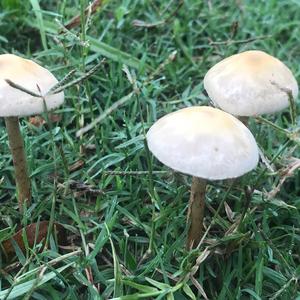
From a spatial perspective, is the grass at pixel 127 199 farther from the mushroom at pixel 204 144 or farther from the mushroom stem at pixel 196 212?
the mushroom at pixel 204 144

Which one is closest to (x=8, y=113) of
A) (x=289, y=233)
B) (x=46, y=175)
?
(x=46, y=175)

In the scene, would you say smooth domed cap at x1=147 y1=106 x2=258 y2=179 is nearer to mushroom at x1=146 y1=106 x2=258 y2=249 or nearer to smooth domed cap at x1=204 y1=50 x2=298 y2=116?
mushroom at x1=146 y1=106 x2=258 y2=249

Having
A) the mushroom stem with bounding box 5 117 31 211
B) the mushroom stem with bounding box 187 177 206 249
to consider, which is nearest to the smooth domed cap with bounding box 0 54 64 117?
the mushroom stem with bounding box 5 117 31 211

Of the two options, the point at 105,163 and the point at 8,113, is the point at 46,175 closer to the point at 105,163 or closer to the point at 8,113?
the point at 105,163

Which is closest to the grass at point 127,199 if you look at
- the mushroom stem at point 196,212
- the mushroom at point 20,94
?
the mushroom stem at point 196,212

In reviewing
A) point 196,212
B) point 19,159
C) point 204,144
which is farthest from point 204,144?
point 19,159

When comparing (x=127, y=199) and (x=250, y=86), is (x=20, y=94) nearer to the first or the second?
(x=127, y=199)
